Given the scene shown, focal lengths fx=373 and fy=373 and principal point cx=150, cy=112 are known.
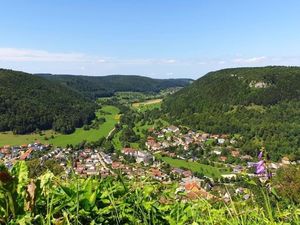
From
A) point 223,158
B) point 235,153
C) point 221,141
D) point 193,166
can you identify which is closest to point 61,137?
point 221,141

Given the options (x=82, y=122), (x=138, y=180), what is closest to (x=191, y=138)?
(x=82, y=122)

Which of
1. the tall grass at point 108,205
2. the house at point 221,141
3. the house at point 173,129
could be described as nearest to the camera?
the tall grass at point 108,205

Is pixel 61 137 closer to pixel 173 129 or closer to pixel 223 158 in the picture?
pixel 173 129

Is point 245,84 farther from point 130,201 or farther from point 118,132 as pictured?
point 130,201

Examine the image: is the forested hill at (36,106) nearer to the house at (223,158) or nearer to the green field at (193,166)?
the green field at (193,166)

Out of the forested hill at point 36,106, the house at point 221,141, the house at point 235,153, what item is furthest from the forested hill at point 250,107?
the forested hill at point 36,106

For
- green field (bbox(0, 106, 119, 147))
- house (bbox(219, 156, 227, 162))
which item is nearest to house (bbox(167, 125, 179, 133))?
green field (bbox(0, 106, 119, 147))
